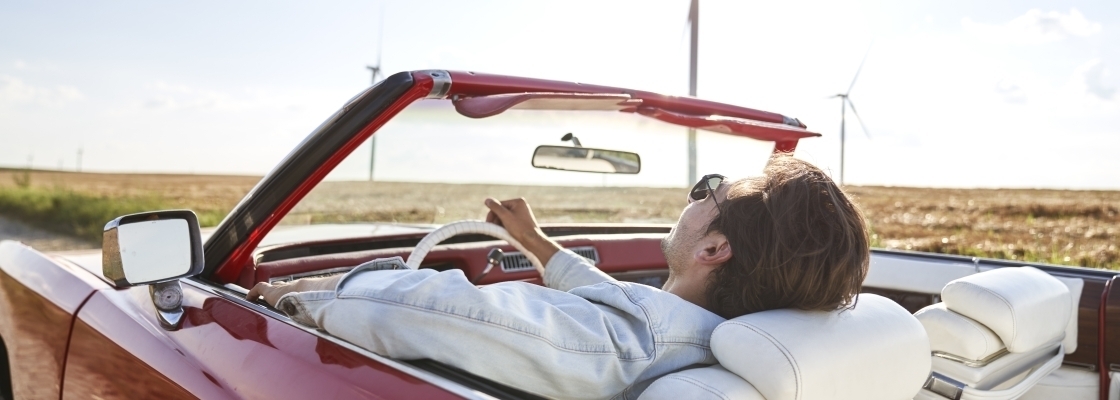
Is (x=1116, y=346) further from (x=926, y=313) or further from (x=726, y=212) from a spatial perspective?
(x=726, y=212)

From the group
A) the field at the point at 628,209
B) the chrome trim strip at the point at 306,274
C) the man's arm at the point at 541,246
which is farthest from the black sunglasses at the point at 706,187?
the chrome trim strip at the point at 306,274

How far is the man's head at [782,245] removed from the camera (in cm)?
170

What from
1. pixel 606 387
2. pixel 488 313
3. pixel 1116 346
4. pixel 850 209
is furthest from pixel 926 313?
pixel 488 313

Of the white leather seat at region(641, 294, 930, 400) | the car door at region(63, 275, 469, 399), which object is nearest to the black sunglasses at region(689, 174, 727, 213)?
the white leather seat at region(641, 294, 930, 400)

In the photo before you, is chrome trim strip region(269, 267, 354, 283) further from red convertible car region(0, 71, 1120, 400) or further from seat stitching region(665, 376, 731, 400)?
seat stitching region(665, 376, 731, 400)

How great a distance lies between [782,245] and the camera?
1.74 metres

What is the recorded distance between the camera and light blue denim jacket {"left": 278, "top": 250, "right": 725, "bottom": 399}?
1.48m

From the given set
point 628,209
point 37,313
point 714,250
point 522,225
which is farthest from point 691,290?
point 37,313

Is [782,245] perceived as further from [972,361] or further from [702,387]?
[972,361]

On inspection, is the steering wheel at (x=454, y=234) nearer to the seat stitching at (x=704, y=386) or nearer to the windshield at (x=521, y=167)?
the windshield at (x=521, y=167)

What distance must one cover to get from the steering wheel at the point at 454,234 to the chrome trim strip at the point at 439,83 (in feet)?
2.47

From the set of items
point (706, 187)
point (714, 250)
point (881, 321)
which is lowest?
point (881, 321)

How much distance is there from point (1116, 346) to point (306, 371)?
2.68m

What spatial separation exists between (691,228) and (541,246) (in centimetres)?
94
